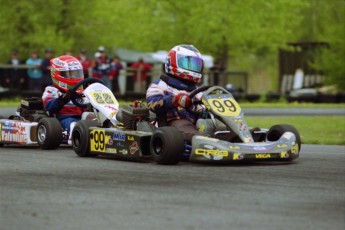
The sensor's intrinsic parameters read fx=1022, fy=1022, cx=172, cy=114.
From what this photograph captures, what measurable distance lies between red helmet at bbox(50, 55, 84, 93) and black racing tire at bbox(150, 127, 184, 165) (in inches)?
129

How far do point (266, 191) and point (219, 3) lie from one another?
2796 centimetres

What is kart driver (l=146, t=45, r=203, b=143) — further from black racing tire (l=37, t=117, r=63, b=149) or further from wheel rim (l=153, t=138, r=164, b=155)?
black racing tire (l=37, t=117, r=63, b=149)

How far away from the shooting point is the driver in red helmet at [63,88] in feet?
40.4

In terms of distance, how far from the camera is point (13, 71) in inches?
1095

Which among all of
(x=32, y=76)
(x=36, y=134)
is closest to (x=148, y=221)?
(x=36, y=134)

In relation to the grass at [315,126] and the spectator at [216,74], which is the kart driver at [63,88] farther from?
the spectator at [216,74]

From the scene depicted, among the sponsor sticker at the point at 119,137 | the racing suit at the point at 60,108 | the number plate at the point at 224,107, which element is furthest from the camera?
the racing suit at the point at 60,108

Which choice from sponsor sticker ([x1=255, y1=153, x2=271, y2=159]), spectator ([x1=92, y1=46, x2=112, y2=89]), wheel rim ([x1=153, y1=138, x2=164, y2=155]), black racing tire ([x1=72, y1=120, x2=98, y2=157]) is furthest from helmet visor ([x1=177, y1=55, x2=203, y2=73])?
spectator ([x1=92, y1=46, x2=112, y2=89])

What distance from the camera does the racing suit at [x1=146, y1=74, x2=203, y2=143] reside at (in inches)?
393

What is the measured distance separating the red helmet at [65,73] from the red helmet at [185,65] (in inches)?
97.7

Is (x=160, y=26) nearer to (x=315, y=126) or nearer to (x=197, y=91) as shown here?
(x=315, y=126)

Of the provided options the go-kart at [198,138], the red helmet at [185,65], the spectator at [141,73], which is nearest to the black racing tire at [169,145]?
the go-kart at [198,138]

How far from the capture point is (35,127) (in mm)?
11992

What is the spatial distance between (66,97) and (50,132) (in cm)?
59
